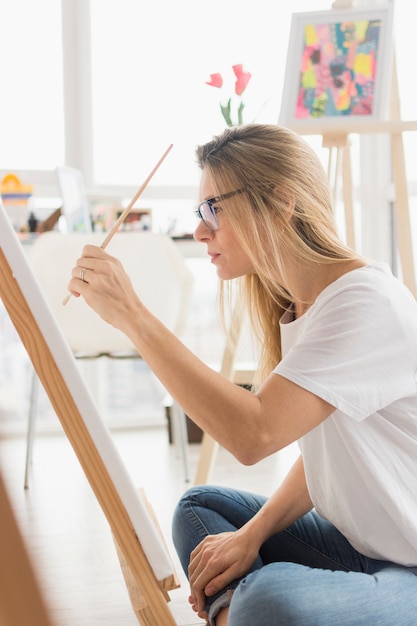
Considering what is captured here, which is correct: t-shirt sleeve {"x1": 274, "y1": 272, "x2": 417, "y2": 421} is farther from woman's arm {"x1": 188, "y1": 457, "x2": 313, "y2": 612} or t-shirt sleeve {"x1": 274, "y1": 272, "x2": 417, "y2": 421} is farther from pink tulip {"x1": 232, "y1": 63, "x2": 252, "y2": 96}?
pink tulip {"x1": 232, "y1": 63, "x2": 252, "y2": 96}

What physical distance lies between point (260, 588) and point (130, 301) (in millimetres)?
403

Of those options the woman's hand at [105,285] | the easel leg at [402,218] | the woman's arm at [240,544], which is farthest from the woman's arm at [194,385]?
the easel leg at [402,218]

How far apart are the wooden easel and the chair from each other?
6.23ft

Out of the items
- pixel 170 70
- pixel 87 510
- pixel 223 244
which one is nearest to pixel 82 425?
pixel 223 244

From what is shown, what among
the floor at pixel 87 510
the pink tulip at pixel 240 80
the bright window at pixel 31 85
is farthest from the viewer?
the bright window at pixel 31 85

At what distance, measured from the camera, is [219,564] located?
51.1 inches

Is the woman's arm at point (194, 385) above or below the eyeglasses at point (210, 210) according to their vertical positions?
below

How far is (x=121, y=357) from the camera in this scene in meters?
2.93

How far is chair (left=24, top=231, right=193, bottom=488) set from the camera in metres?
2.73

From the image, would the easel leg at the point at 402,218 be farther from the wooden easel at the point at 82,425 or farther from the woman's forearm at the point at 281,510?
the wooden easel at the point at 82,425

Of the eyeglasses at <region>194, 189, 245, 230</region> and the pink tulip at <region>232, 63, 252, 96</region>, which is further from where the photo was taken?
the pink tulip at <region>232, 63, 252, 96</region>

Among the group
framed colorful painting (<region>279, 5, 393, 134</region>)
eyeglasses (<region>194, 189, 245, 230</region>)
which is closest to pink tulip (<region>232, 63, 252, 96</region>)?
framed colorful painting (<region>279, 5, 393, 134</region>)

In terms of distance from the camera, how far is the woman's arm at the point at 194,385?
42.6 inches

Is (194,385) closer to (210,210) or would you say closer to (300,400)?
(300,400)
